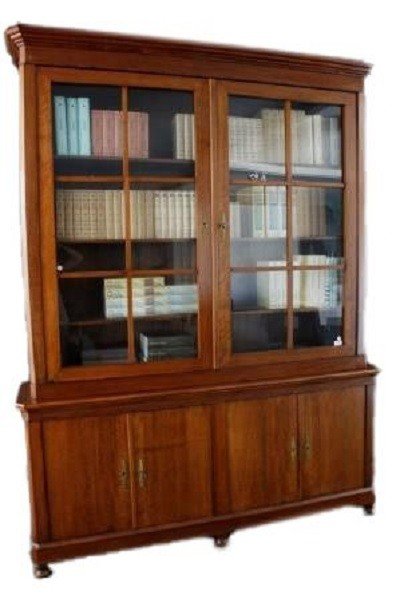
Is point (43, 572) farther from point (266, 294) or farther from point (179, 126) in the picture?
point (179, 126)

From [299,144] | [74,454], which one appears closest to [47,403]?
[74,454]

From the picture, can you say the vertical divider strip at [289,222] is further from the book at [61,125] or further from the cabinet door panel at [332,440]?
the book at [61,125]

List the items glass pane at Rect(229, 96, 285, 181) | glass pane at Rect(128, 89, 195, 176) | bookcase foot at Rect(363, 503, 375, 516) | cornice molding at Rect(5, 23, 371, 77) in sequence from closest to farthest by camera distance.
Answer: cornice molding at Rect(5, 23, 371, 77), glass pane at Rect(128, 89, 195, 176), glass pane at Rect(229, 96, 285, 181), bookcase foot at Rect(363, 503, 375, 516)

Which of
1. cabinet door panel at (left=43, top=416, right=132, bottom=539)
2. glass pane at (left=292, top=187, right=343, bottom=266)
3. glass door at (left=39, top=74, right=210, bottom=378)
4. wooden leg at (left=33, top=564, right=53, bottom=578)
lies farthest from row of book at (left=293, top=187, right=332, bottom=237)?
wooden leg at (left=33, top=564, right=53, bottom=578)

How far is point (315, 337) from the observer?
2502mm

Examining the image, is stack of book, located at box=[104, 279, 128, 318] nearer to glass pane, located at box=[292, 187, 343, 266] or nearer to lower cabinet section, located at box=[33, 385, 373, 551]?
lower cabinet section, located at box=[33, 385, 373, 551]

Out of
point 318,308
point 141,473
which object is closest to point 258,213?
point 318,308

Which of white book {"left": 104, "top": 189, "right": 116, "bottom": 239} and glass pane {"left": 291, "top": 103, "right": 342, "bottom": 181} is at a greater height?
glass pane {"left": 291, "top": 103, "right": 342, "bottom": 181}

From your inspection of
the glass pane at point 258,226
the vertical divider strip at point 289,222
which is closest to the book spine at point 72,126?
the glass pane at point 258,226

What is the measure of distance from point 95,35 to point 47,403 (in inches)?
59.7

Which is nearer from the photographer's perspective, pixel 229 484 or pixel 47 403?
pixel 47 403

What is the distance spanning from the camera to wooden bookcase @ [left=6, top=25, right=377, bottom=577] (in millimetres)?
2078

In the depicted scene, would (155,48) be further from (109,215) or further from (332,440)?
(332,440)

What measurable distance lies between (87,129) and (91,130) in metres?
0.02
